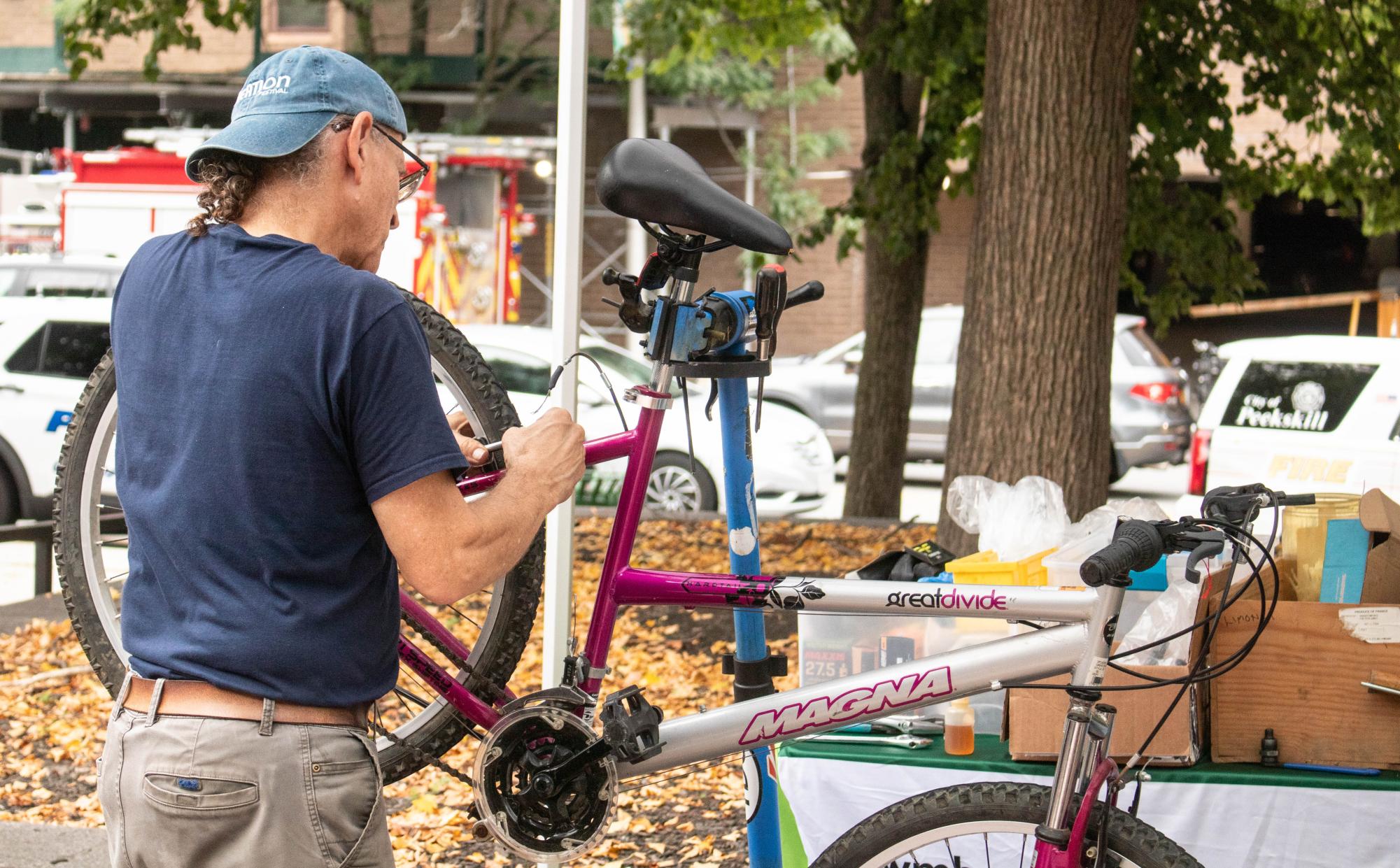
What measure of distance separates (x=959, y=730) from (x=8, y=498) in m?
8.73

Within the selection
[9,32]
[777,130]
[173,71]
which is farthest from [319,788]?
[9,32]

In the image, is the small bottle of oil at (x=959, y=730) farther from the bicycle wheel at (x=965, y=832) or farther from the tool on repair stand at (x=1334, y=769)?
the tool on repair stand at (x=1334, y=769)

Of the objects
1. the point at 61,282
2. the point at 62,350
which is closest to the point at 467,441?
the point at 62,350

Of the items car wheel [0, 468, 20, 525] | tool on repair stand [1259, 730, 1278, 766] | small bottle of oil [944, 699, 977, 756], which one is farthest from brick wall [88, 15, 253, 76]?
tool on repair stand [1259, 730, 1278, 766]

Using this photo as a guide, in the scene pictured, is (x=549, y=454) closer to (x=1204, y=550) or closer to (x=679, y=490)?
(x=1204, y=550)

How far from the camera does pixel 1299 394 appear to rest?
24.9 ft

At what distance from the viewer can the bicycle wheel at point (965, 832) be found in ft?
7.29

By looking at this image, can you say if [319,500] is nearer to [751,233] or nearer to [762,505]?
[751,233]

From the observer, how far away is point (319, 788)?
1.94 m

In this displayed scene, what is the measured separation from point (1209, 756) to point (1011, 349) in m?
2.34

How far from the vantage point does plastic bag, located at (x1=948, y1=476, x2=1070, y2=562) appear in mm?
3062

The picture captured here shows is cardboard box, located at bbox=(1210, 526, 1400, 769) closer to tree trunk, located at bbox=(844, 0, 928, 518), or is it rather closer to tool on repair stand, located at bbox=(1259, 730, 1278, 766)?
tool on repair stand, located at bbox=(1259, 730, 1278, 766)

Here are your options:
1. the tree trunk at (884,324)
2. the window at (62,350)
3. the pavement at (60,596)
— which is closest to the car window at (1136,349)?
the pavement at (60,596)

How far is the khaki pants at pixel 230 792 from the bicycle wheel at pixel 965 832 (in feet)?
3.03
